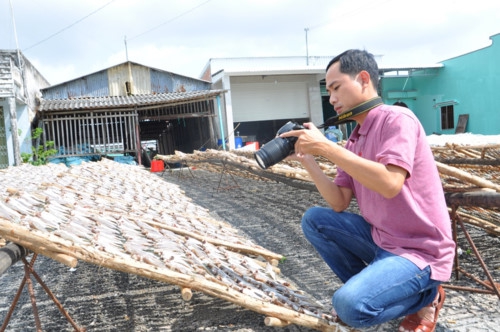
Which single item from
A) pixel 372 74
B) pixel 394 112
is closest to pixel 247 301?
pixel 394 112

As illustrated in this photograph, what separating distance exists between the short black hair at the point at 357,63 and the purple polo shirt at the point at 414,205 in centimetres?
19

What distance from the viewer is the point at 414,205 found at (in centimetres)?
189

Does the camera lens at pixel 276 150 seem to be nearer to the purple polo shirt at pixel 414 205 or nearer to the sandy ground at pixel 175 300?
the purple polo shirt at pixel 414 205

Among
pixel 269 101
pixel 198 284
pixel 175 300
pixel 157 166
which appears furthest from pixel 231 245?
pixel 269 101

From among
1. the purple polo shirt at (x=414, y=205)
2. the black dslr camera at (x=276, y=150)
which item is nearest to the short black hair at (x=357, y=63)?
the purple polo shirt at (x=414, y=205)

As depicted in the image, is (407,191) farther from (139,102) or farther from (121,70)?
(121,70)

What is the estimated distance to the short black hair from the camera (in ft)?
6.53

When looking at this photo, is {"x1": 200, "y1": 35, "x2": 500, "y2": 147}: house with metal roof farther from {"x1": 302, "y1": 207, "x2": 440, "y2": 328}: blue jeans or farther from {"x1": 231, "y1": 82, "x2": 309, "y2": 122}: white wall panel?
{"x1": 302, "y1": 207, "x2": 440, "y2": 328}: blue jeans

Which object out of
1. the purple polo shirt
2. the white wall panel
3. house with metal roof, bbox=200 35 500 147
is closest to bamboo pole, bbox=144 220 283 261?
the purple polo shirt

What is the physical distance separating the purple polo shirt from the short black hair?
7.6 inches

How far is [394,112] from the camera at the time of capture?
188 cm

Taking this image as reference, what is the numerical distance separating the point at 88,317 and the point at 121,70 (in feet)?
54.2

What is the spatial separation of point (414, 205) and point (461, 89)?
18.4m

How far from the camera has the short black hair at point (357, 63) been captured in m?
1.99
